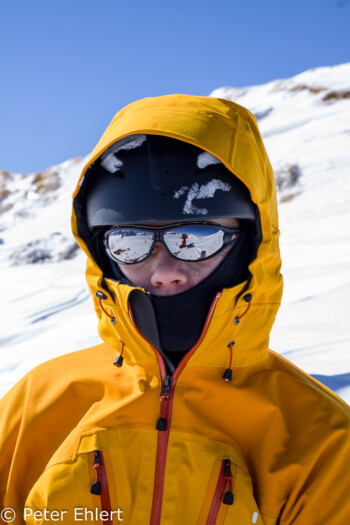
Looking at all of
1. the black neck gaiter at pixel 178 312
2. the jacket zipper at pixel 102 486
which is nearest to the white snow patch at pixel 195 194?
the black neck gaiter at pixel 178 312

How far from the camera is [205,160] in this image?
1.59 m

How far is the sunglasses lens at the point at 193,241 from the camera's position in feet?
5.16

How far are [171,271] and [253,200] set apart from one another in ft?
1.20

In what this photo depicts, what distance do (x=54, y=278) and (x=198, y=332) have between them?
6.89m

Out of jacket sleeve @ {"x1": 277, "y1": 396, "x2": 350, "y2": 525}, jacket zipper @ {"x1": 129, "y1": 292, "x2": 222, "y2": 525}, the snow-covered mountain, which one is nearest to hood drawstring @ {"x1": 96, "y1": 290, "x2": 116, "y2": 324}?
jacket zipper @ {"x1": 129, "y1": 292, "x2": 222, "y2": 525}

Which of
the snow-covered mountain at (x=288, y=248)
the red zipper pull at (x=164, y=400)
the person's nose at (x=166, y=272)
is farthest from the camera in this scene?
the snow-covered mountain at (x=288, y=248)

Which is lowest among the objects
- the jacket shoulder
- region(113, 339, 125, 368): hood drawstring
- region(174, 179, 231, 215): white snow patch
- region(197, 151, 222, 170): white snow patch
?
the jacket shoulder

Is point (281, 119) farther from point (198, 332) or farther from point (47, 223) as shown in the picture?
point (198, 332)

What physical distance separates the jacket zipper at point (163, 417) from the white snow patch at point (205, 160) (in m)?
0.44

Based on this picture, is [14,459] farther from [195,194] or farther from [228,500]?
[195,194]

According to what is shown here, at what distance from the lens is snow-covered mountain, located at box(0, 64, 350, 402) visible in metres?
3.52

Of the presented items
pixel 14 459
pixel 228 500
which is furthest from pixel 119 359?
pixel 228 500

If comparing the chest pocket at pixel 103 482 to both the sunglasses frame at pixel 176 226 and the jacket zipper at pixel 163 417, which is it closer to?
the jacket zipper at pixel 163 417

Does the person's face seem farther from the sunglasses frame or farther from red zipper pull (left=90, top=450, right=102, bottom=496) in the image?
red zipper pull (left=90, top=450, right=102, bottom=496)
